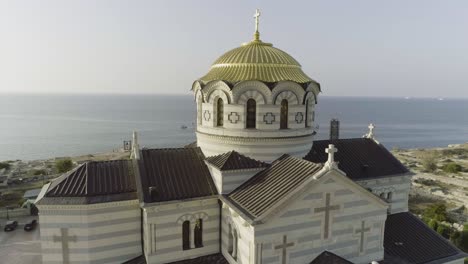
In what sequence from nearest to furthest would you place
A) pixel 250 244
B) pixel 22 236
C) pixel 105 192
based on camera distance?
pixel 250 244 → pixel 105 192 → pixel 22 236

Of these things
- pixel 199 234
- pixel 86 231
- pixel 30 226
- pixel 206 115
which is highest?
pixel 206 115

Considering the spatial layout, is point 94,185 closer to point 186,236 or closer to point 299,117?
point 186,236

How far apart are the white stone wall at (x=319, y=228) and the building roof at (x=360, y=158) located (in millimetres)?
4507

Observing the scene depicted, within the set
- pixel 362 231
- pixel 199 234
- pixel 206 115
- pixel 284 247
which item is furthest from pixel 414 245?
pixel 206 115

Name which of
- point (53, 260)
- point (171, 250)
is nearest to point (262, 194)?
point (171, 250)

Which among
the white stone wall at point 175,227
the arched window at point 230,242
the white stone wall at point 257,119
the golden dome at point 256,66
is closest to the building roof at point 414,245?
the white stone wall at point 257,119

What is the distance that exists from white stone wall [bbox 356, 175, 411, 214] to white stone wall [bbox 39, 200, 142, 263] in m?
14.0

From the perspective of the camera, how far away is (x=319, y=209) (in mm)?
13391

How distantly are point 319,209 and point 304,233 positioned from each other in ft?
3.87

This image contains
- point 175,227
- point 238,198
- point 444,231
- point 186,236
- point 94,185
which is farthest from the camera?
point 444,231

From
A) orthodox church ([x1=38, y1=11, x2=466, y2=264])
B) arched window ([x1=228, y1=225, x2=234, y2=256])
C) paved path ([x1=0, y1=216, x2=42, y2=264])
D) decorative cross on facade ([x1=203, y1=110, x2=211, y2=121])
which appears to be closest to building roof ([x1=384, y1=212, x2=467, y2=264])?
orthodox church ([x1=38, y1=11, x2=466, y2=264])

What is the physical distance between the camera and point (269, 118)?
16516 millimetres

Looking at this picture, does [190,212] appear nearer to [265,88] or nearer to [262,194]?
[262,194]

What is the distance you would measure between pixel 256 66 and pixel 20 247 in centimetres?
2304
